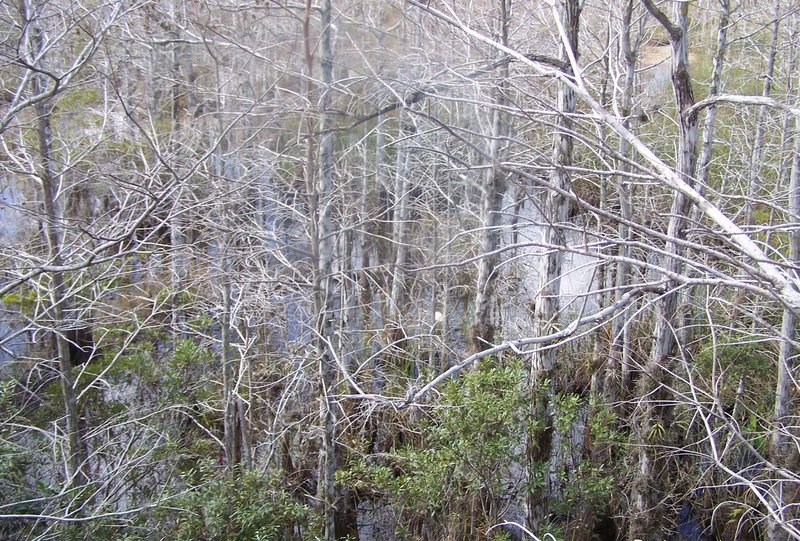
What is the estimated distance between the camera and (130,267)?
29.9 ft

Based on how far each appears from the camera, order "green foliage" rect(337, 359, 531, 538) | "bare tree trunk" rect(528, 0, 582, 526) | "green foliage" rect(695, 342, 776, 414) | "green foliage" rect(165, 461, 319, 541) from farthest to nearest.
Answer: "green foliage" rect(695, 342, 776, 414) < "bare tree trunk" rect(528, 0, 582, 526) < "green foliage" rect(337, 359, 531, 538) < "green foliage" rect(165, 461, 319, 541)

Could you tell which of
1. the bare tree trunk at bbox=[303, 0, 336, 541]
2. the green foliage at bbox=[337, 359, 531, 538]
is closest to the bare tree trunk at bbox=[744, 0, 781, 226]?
the green foliage at bbox=[337, 359, 531, 538]

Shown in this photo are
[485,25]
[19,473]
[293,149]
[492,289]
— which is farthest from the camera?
[492,289]

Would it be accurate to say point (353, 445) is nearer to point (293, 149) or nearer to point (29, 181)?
point (293, 149)

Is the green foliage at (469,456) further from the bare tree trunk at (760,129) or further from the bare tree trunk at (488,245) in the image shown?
the bare tree trunk at (760,129)

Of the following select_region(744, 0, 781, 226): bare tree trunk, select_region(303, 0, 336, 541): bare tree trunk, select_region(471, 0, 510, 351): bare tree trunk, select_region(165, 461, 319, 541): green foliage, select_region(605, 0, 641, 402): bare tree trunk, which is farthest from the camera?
select_region(471, 0, 510, 351): bare tree trunk

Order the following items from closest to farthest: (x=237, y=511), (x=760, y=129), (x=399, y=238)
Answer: (x=237, y=511)
(x=760, y=129)
(x=399, y=238)

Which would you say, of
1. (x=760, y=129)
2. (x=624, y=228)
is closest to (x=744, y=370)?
(x=624, y=228)

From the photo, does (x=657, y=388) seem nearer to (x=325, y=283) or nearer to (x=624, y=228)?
(x=325, y=283)

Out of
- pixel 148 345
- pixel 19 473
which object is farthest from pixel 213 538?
pixel 148 345

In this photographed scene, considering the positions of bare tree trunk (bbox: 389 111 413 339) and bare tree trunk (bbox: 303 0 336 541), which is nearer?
bare tree trunk (bbox: 303 0 336 541)

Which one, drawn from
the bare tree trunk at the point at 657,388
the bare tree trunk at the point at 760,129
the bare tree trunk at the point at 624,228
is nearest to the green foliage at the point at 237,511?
Answer: the bare tree trunk at the point at 657,388

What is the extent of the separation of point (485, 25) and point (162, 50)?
4.59 metres

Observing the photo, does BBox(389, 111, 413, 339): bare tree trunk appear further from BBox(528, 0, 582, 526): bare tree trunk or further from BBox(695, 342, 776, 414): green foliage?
BBox(695, 342, 776, 414): green foliage
